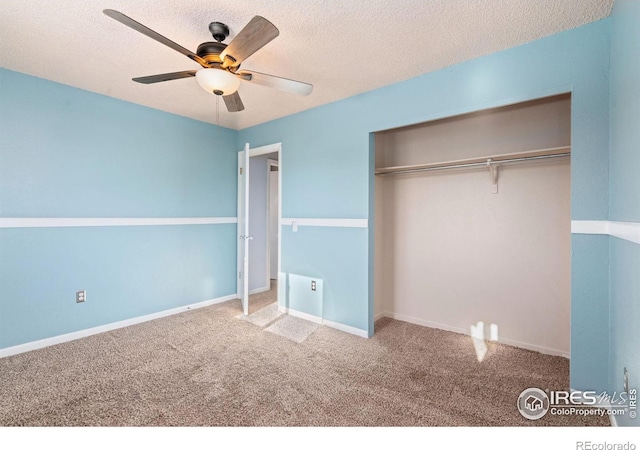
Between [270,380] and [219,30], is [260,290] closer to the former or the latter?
[270,380]

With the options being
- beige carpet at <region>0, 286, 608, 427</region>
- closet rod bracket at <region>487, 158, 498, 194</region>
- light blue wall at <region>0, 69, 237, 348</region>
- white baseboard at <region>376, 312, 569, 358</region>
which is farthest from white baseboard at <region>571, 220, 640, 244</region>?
light blue wall at <region>0, 69, 237, 348</region>

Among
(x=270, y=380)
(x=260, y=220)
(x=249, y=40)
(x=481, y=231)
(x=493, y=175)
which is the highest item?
(x=249, y=40)

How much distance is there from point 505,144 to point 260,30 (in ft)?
7.82

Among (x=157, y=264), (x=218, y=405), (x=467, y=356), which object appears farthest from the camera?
(x=157, y=264)

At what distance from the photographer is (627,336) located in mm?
1422

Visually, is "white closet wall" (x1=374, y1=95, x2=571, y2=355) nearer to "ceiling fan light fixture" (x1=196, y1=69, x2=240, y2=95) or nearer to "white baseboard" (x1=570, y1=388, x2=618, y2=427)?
"white baseboard" (x1=570, y1=388, x2=618, y2=427)

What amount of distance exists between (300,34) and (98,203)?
258cm

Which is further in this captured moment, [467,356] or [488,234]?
[488,234]

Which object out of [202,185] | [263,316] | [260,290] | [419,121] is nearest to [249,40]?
[419,121]

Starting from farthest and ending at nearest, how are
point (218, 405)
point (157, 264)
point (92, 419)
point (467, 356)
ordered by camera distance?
1. point (157, 264)
2. point (467, 356)
3. point (218, 405)
4. point (92, 419)

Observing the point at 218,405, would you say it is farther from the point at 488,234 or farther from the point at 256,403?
the point at 488,234

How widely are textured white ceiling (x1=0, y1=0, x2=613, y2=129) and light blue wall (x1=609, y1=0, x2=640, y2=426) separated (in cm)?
45

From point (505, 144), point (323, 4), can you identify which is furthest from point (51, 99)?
point (505, 144)

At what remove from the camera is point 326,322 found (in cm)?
328
